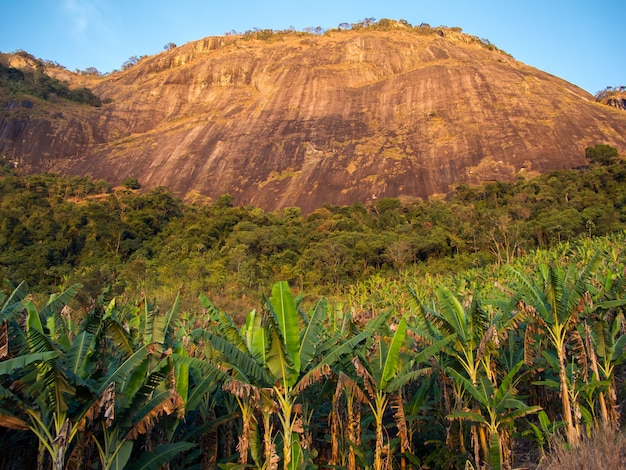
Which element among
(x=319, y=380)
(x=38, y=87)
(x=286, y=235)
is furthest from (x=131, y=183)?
(x=319, y=380)

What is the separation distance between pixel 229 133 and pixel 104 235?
2264 cm

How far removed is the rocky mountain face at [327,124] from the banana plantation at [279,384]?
3687cm

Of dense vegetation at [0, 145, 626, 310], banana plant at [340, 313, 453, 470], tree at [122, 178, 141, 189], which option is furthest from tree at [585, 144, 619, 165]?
tree at [122, 178, 141, 189]

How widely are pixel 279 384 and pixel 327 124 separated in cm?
5022

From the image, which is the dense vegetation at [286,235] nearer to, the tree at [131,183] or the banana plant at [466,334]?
the tree at [131,183]

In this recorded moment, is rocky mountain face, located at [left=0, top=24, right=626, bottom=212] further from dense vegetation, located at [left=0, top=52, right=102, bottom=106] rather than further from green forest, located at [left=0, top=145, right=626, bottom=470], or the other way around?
green forest, located at [left=0, top=145, right=626, bottom=470]

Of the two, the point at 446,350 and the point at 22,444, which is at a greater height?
the point at 446,350

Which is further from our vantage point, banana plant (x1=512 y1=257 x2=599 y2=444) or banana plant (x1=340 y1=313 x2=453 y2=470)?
banana plant (x1=512 y1=257 x2=599 y2=444)

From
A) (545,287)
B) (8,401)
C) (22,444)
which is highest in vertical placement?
(545,287)

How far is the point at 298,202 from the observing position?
44.5 meters

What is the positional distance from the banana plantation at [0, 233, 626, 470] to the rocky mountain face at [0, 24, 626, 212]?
3687 centimetres

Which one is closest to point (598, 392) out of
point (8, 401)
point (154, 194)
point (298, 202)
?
point (8, 401)

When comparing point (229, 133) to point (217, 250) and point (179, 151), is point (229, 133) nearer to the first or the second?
point (179, 151)

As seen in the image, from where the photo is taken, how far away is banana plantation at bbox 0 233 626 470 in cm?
469
